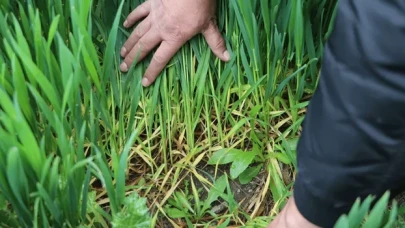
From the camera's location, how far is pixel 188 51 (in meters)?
1.41

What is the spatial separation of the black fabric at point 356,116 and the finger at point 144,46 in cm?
53

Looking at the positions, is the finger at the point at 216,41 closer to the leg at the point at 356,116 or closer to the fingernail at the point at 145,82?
the fingernail at the point at 145,82

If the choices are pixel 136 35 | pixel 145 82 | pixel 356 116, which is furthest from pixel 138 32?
pixel 356 116

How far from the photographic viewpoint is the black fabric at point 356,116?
0.76m

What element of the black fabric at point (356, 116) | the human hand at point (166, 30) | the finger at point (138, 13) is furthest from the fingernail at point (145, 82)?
the black fabric at point (356, 116)

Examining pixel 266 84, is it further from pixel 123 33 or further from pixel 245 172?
pixel 123 33

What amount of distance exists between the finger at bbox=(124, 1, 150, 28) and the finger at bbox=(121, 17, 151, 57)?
0.02 metres

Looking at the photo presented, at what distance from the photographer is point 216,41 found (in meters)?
1.37

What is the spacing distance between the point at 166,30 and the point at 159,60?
71mm

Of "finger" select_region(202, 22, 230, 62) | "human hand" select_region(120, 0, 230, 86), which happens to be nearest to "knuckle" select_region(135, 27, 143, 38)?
"human hand" select_region(120, 0, 230, 86)

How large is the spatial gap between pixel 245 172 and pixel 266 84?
0.66ft

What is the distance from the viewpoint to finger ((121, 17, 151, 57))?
4.44ft

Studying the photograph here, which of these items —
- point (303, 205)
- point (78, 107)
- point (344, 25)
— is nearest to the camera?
point (344, 25)

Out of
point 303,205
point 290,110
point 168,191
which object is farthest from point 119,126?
point 303,205
